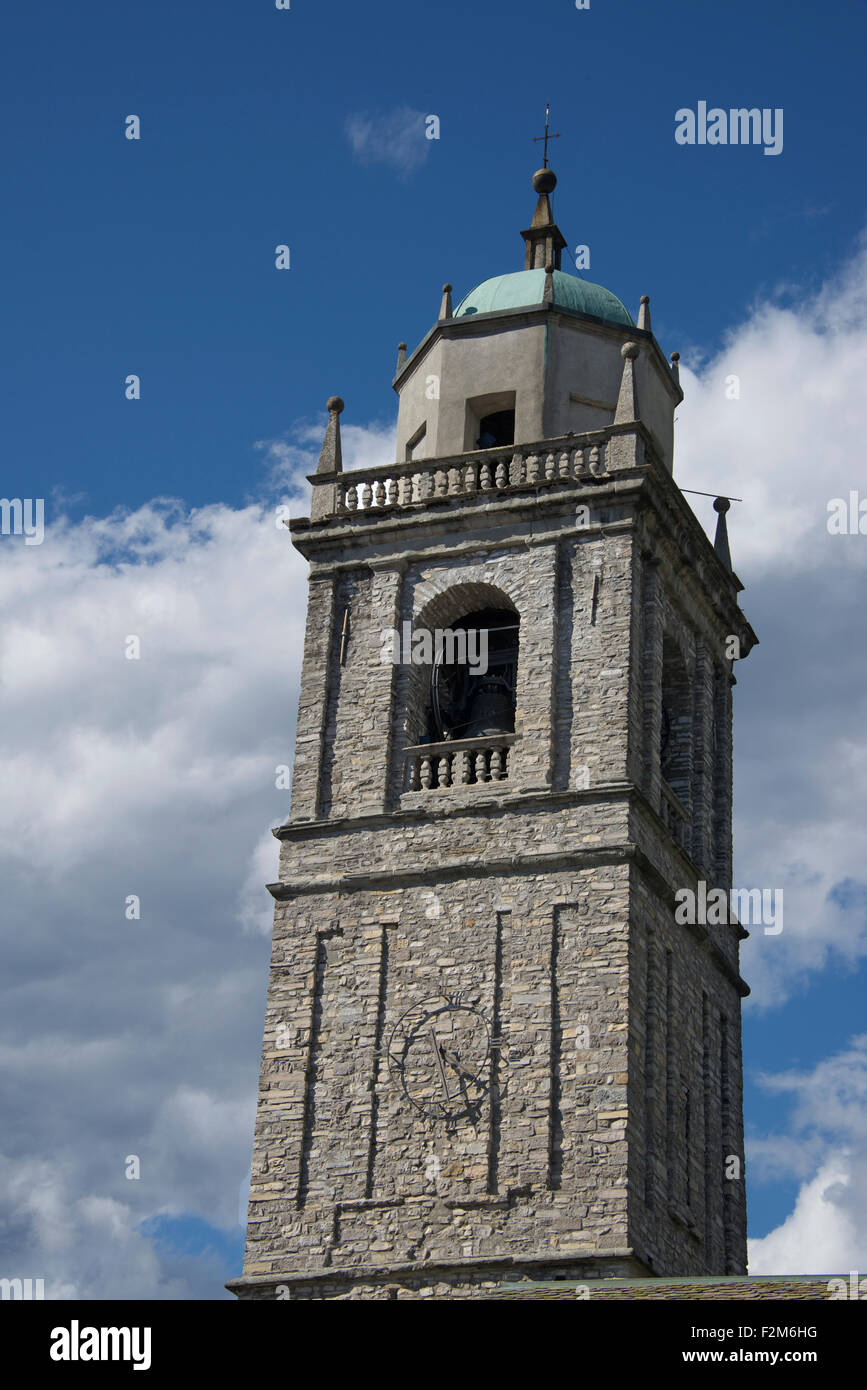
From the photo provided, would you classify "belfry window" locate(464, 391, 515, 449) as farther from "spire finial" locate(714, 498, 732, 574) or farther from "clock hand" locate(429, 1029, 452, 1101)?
"clock hand" locate(429, 1029, 452, 1101)

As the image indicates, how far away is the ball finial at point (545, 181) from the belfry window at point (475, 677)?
824 cm

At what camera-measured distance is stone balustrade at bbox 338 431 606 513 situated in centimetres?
3291

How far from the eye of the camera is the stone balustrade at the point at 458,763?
102 ft

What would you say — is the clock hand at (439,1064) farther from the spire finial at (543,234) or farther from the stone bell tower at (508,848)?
the spire finial at (543,234)

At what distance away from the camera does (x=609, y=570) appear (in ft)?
105

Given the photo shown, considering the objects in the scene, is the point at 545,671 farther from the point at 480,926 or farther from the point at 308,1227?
the point at 308,1227

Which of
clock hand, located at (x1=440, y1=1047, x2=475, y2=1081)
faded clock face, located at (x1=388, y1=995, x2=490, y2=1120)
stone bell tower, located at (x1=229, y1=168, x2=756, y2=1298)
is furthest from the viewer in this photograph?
clock hand, located at (x1=440, y1=1047, x2=475, y2=1081)

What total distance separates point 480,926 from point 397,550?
6502mm

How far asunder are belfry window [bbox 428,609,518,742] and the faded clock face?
4686 millimetres

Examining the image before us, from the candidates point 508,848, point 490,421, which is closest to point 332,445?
point 490,421

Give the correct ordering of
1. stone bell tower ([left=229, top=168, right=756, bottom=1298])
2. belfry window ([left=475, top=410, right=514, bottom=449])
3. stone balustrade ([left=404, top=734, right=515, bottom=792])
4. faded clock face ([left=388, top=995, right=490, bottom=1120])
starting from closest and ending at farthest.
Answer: stone bell tower ([left=229, top=168, right=756, bottom=1298])
faded clock face ([left=388, top=995, right=490, bottom=1120])
stone balustrade ([left=404, top=734, right=515, bottom=792])
belfry window ([left=475, top=410, right=514, bottom=449])

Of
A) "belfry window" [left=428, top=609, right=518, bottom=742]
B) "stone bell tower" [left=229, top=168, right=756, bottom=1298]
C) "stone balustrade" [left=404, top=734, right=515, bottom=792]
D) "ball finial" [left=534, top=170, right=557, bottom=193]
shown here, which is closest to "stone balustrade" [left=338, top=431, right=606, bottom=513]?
"stone bell tower" [left=229, top=168, right=756, bottom=1298]

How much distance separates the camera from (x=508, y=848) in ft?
98.7
